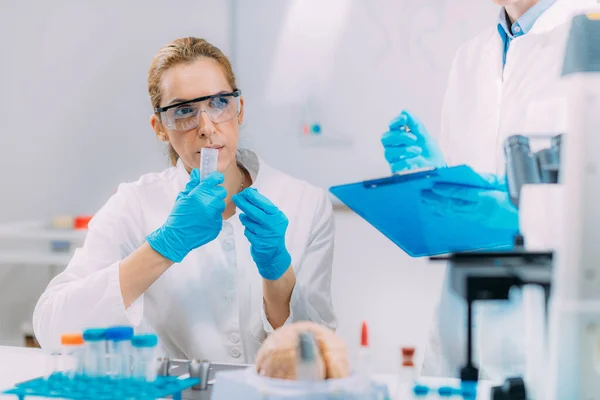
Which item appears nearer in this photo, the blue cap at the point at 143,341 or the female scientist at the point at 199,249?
the blue cap at the point at 143,341

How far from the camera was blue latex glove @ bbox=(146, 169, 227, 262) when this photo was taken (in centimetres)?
169

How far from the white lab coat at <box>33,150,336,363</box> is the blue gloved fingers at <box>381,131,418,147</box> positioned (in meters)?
0.29

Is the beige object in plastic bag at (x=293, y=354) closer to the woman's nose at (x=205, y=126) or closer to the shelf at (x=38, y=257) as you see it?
the woman's nose at (x=205, y=126)

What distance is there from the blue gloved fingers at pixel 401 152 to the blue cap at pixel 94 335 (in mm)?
970

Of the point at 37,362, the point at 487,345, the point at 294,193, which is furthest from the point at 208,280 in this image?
the point at 487,345

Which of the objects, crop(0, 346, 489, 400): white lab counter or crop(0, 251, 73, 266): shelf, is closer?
crop(0, 346, 489, 400): white lab counter

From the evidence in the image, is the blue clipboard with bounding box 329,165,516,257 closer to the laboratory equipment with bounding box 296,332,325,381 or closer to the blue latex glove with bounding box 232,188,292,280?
the blue latex glove with bounding box 232,188,292,280

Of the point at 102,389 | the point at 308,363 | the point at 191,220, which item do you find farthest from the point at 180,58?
the point at 308,363

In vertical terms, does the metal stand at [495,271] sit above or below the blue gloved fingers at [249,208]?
below

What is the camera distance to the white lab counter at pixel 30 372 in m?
1.17

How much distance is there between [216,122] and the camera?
5.99 feet

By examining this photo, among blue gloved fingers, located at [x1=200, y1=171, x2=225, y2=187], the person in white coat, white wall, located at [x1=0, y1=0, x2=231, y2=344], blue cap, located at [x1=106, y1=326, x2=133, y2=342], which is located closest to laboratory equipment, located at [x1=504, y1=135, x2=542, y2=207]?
the person in white coat

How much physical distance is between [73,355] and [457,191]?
0.85 m

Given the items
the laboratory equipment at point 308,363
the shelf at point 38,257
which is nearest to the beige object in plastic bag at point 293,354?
the laboratory equipment at point 308,363
